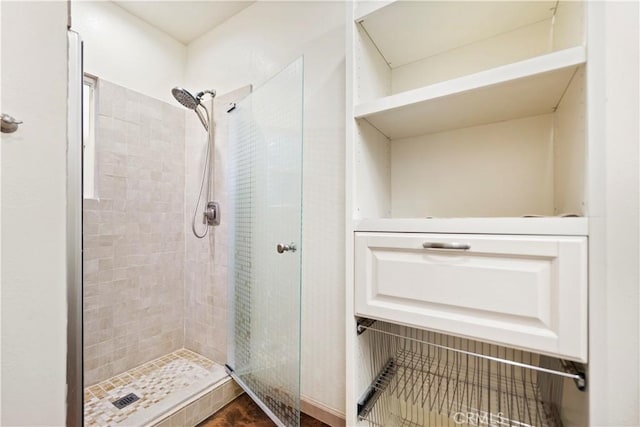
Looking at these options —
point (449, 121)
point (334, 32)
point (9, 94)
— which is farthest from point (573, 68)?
point (9, 94)

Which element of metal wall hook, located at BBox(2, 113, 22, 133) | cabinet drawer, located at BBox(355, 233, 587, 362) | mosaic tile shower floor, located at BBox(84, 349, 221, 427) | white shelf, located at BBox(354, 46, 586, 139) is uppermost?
white shelf, located at BBox(354, 46, 586, 139)

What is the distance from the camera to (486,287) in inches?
29.2

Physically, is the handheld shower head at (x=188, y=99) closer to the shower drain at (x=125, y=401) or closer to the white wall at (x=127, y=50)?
the white wall at (x=127, y=50)

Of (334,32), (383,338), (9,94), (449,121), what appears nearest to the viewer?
(9,94)

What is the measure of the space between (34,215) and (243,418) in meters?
1.43

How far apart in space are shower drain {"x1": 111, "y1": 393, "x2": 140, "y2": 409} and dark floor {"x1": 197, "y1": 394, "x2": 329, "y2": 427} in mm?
417

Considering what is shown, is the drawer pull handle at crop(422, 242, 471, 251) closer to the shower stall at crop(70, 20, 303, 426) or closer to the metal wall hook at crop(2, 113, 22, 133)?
the shower stall at crop(70, 20, 303, 426)

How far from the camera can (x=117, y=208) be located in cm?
176

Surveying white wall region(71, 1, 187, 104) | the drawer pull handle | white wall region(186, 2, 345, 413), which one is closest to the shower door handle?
white wall region(186, 2, 345, 413)

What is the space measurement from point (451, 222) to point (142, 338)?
2.11 m

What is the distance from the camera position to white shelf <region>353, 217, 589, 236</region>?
0.66 metres

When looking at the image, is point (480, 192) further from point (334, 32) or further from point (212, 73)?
point (212, 73)

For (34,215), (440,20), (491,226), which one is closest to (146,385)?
(34,215)

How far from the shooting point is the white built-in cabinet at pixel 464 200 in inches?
27.3
